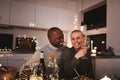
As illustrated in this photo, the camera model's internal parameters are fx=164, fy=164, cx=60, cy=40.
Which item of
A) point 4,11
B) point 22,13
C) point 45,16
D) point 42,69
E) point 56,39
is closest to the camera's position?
point 42,69

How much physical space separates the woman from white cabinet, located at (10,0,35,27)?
286 centimetres

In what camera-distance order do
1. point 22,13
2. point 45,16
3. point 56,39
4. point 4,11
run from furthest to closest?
1. point 45,16
2. point 22,13
3. point 4,11
4. point 56,39

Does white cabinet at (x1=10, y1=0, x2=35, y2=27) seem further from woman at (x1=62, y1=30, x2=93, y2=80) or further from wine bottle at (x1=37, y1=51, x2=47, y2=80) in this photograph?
wine bottle at (x1=37, y1=51, x2=47, y2=80)

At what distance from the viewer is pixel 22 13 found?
401 cm

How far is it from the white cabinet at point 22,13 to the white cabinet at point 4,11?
0.37 ft

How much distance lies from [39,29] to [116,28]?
Result: 1.97 meters

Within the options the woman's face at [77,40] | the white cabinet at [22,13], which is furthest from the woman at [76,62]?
the white cabinet at [22,13]

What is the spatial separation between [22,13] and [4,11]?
1.38ft

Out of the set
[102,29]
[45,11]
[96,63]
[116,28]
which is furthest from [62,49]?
[45,11]

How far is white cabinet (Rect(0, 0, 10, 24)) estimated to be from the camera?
380 cm

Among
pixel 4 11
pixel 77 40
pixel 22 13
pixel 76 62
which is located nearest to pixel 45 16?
pixel 22 13

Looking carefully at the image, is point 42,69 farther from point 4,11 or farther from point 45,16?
point 45,16

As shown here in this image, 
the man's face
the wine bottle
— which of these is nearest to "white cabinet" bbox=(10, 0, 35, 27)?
the man's face

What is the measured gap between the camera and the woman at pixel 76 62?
45.3 inches
